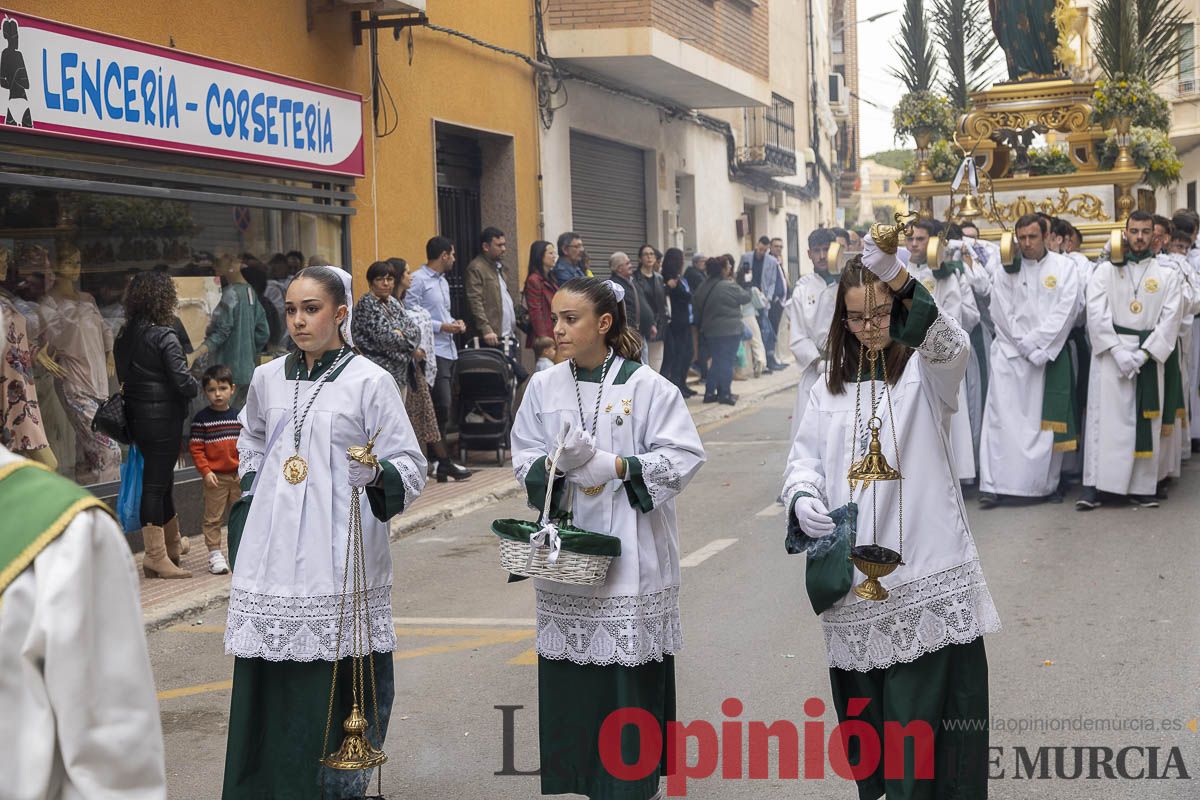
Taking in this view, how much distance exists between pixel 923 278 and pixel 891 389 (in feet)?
21.1

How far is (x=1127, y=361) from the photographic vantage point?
1038cm

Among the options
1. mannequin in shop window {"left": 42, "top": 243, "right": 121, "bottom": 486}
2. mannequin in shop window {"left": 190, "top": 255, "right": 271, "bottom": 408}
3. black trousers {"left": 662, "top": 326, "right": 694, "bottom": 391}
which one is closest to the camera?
mannequin in shop window {"left": 42, "top": 243, "right": 121, "bottom": 486}

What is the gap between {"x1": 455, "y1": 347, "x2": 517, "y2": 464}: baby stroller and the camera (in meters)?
13.3

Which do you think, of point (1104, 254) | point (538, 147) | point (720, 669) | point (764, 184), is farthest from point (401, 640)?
point (764, 184)

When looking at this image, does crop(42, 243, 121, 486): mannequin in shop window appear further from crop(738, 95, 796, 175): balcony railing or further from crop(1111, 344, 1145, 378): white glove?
crop(738, 95, 796, 175): balcony railing

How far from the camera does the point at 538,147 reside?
17.3 meters

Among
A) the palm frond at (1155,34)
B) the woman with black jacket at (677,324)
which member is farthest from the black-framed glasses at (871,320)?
the woman with black jacket at (677,324)

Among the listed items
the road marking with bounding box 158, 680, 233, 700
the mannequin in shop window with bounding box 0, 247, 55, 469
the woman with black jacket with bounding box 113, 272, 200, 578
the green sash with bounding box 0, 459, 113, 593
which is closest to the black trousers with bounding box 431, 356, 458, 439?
the woman with black jacket with bounding box 113, 272, 200, 578

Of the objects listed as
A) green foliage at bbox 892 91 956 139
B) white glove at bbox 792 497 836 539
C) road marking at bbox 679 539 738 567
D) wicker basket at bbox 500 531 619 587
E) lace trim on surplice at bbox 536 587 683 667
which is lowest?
road marking at bbox 679 539 738 567

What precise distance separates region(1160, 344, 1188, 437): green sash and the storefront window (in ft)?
22.9

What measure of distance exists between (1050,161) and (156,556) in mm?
8673

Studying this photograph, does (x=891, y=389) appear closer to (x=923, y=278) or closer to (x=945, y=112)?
(x=923, y=278)

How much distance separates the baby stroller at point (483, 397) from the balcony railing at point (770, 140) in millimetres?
13799

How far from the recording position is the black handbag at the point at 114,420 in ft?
28.7
